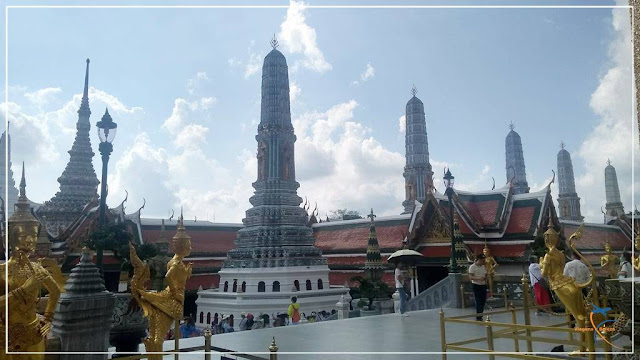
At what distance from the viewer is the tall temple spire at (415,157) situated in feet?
181

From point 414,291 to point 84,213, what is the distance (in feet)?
72.3

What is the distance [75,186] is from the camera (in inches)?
1689

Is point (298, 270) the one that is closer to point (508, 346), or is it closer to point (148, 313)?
point (508, 346)

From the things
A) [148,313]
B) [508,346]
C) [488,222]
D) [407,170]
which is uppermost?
[407,170]

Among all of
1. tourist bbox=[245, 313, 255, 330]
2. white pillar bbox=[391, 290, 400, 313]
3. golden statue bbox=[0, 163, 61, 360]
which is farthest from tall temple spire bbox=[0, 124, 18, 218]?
white pillar bbox=[391, 290, 400, 313]

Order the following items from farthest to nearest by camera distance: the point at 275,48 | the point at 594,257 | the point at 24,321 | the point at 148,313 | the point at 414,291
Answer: the point at 275,48
the point at 594,257
the point at 414,291
the point at 148,313
the point at 24,321

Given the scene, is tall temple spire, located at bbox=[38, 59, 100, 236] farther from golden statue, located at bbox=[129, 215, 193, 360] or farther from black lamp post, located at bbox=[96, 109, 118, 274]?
golden statue, located at bbox=[129, 215, 193, 360]

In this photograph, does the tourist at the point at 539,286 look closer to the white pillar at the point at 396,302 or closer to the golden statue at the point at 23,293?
the white pillar at the point at 396,302

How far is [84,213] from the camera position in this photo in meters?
32.2

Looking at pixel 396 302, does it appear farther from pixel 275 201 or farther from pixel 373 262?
pixel 275 201

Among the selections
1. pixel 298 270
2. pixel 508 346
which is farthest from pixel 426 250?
pixel 508 346

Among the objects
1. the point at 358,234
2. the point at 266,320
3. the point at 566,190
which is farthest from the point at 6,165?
the point at 566,190

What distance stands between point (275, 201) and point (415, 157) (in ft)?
94.1

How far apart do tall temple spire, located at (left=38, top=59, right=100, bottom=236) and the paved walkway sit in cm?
3281
